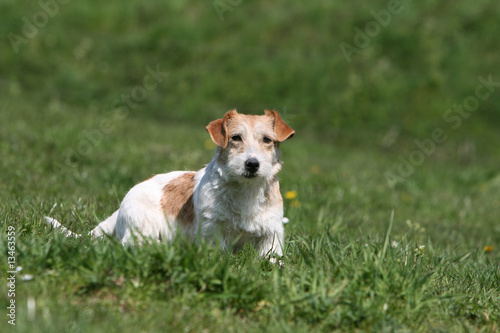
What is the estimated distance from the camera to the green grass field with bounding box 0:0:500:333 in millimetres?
3246

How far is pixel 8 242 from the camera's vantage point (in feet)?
11.2

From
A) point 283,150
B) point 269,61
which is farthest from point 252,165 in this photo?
point 269,61

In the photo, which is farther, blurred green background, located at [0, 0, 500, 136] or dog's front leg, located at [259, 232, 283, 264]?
blurred green background, located at [0, 0, 500, 136]

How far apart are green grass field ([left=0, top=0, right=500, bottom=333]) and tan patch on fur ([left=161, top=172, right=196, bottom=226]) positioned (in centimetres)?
67

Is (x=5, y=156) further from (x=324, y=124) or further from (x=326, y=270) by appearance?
(x=324, y=124)

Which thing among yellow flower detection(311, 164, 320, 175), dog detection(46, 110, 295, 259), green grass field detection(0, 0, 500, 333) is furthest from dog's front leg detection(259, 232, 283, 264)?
yellow flower detection(311, 164, 320, 175)

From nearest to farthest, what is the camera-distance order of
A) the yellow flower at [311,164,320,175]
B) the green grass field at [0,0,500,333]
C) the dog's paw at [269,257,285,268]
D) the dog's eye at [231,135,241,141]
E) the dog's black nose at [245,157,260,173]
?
1. the green grass field at [0,0,500,333]
2. the dog's paw at [269,257,285,268]
3. the dog's black nose at [245,157,260,173]
4. the dog's eye at [231,135,241,141]
5. the yellow flower at [311,164,320,175]

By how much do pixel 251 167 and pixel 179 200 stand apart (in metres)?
0.86

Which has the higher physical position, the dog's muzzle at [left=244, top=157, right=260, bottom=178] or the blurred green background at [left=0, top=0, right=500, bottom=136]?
the blurred green background at [left=0, top=0, right=500, bottom=136]

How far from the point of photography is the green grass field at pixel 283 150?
325cm

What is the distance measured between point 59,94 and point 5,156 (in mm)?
6120

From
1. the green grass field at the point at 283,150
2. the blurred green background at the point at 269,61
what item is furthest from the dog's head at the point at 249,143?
the blurred green background at the point at 269,61

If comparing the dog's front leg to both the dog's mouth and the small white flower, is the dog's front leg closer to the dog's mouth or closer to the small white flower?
the dog's mouth

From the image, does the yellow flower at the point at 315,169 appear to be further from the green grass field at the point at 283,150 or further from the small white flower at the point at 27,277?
the small white flower at the point at 27,277
